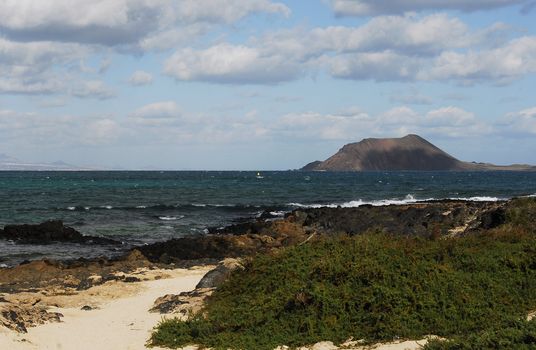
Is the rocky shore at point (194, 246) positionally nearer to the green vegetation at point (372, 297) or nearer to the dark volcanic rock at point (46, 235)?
the dark volcanic rock at point (46, 235)

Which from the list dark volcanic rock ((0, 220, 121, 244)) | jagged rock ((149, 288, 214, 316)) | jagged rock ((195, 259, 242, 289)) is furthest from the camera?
dark volcanic rock ((0, 220, 121, 244))

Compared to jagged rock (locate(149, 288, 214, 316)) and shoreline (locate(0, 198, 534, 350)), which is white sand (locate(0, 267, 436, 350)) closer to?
shoreline (locate(0, 198, 534, 350))

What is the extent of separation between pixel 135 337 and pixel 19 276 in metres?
10.5

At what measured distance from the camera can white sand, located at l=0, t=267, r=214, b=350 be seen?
42.6 feet

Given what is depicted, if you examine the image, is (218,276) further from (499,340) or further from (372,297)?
(499,340)

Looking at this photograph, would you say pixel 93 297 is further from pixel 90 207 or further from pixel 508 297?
pixel 90 207

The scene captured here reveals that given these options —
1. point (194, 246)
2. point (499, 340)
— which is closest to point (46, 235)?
point (194, 246)

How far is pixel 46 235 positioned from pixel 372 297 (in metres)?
26.3

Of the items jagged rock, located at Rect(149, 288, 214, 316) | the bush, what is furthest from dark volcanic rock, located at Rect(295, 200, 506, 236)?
jagged rock, located at Rect(149, 288, 214, 316)

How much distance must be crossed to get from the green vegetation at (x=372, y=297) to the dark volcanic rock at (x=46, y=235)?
69.0 feet

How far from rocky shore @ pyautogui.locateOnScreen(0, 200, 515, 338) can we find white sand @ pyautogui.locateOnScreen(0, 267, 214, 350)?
494 mm

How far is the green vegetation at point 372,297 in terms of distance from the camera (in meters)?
12.4

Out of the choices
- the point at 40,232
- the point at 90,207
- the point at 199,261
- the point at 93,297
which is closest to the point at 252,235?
the point at 199,261

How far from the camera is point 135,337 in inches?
540
